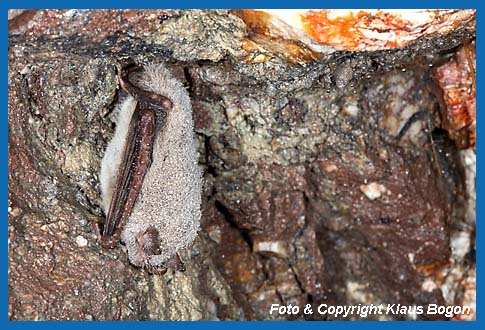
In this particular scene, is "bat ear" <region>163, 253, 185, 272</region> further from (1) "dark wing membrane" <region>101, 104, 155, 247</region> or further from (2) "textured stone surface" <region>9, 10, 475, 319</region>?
(1) "dark wing membrane" <region>101, 104, 155, 247</region>

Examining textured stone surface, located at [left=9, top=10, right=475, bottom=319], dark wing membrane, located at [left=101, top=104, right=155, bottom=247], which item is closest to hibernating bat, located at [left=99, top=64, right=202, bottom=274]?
dark wing membrane, located at [left=101, top=104, right=155, bottom=247]

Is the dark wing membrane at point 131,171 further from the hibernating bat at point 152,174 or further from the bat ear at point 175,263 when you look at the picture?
the bat ear at point 175,263

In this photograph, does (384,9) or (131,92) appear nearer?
(384,9)

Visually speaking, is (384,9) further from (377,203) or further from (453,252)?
(453,252)

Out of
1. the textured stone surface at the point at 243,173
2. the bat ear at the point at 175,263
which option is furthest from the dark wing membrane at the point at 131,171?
the bat ear at the point at 175,263

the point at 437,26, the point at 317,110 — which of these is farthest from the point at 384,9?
the point at 317,110

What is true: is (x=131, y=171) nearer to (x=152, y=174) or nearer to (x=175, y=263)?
(x=152, y=174)
